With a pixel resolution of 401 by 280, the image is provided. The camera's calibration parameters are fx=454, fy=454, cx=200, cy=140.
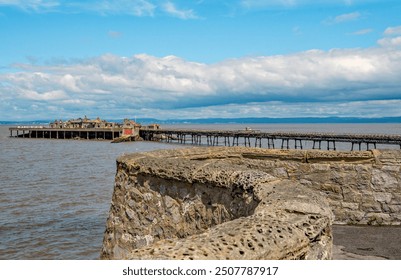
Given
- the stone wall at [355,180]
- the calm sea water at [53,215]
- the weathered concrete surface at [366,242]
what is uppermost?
the stone wall at [355,180]

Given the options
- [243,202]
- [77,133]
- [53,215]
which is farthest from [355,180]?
[77,133]

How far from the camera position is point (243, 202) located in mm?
4801

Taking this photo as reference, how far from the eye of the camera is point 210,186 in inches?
211

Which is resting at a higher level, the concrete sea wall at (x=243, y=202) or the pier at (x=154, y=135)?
the concrete sea wall at (x=243, y=202)

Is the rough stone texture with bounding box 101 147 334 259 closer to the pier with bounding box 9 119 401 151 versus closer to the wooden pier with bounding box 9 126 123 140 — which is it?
the pier with bounding box 9 119 401 151

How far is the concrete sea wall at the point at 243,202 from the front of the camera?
2.84 metres

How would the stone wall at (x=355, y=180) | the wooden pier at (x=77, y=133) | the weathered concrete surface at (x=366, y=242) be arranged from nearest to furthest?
the weathered concrete surface at (x=366, y=242) → the stone wall at (x=355, y=180) → the wooden pier at (x=77, y=133)

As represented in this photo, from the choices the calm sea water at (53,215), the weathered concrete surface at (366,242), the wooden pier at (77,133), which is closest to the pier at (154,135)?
the wooden pier at (77,133)

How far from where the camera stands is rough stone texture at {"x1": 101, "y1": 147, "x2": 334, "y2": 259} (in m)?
2.77

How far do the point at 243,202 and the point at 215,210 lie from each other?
0.51 meters

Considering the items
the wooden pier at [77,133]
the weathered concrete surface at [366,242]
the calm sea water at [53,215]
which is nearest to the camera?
the weathered concrete surface at [366,242]

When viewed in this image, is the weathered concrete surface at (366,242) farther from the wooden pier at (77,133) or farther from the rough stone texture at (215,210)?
the wooden pier at (77,133)

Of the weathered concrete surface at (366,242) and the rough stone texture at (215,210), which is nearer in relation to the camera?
the rough stone texture at (215,210)

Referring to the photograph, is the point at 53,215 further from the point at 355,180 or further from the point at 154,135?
the point at 154,135
